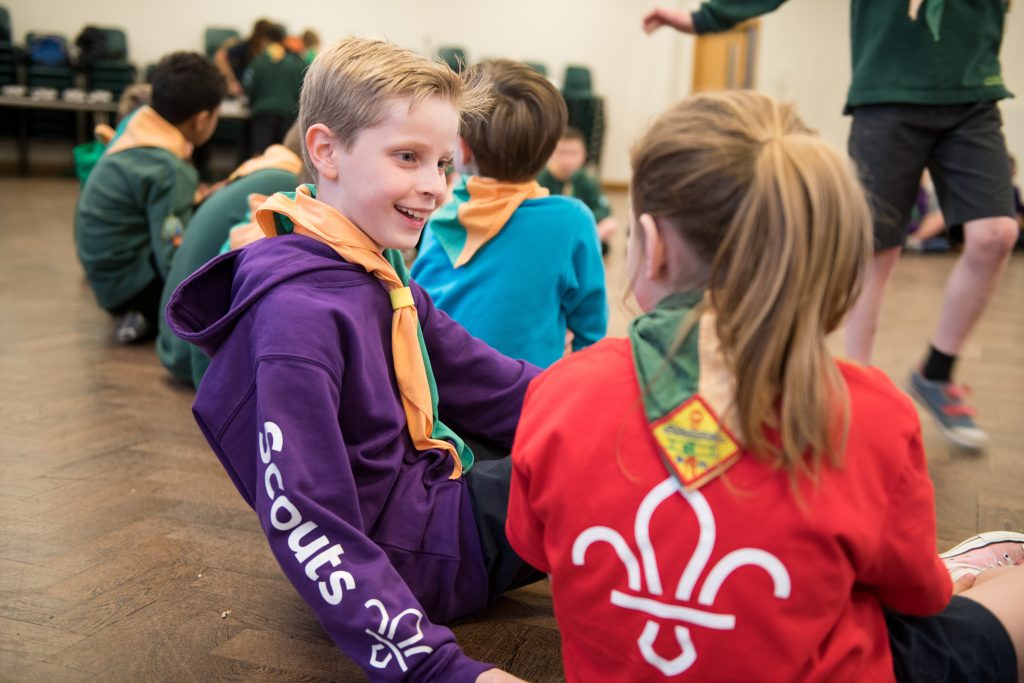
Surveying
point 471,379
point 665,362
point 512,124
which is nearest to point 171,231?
point 512,124

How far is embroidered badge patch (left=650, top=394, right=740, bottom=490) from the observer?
88cm

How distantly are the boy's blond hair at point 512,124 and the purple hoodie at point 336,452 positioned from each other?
480 millimetres

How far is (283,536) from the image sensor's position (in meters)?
1.12

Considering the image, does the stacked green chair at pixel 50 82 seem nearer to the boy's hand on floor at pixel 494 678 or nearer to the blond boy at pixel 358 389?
the blond boy at pixel 358 389

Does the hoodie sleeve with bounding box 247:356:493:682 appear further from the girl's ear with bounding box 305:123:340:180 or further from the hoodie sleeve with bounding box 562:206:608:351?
the hoodie sleeve with bounding box 562:206:608:351

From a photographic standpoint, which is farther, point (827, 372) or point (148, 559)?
point (148, 559)

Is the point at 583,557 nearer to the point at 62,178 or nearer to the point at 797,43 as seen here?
the point at 62,178

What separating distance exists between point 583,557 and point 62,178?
938cm

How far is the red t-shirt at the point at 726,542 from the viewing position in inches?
34.3

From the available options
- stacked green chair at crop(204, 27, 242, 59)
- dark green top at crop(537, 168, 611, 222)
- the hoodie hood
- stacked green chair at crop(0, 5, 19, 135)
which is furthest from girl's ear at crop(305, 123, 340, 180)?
stacked green chair at crop(204, 27, 242, 59)

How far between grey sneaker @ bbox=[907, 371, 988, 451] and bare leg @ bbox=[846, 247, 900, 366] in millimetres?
163

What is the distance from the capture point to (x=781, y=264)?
0.84 metres

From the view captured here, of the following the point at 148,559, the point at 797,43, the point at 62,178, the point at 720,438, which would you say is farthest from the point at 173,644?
the point at 797,43

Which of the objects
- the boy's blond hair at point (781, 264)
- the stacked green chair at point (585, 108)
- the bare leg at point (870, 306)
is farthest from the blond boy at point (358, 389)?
the stacked green chair at point (585, 108)
